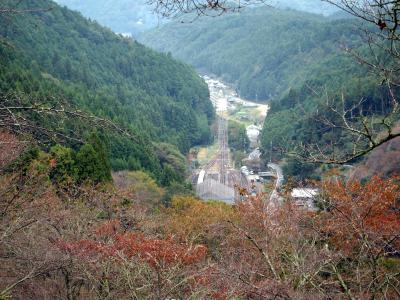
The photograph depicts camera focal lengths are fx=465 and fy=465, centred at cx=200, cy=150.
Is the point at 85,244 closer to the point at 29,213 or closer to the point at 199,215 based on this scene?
the point at 29,213

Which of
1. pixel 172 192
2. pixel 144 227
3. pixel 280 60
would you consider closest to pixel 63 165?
pixel 144 227

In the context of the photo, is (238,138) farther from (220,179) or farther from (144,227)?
(144,227)

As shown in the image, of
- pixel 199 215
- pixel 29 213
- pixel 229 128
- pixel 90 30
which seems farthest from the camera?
pixel 90 30

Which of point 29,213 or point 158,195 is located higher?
point 29,213

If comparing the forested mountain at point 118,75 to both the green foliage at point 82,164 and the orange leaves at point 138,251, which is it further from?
the orange leaves at point 138,251

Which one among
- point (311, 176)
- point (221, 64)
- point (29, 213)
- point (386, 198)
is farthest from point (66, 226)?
point (221, 64)

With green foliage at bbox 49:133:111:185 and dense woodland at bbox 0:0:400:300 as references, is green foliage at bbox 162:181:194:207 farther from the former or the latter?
green foliage at bbox 49:133:111:185

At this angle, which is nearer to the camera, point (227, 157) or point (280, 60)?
point (227, 157)

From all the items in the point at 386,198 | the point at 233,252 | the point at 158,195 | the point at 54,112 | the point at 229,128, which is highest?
the point at 54,112

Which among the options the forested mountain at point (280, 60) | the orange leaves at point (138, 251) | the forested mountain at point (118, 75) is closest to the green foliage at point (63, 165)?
the orange leaves at point (138, 251)
